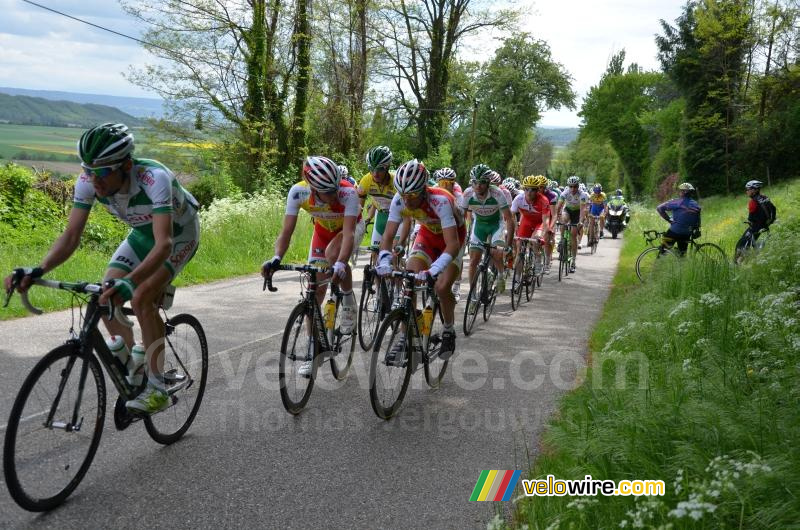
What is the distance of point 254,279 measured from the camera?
13180 mm

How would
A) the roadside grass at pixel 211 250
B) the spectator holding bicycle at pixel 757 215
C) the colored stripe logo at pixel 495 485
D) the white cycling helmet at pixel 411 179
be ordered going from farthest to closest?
the spectator holding bicycle at pixel 757 215, the roadside grass at pixel 211 250, the white cycling helmet at pixel 411 179, the colored stripe logo at pixel 495 485

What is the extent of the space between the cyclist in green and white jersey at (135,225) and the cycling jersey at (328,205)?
174cm

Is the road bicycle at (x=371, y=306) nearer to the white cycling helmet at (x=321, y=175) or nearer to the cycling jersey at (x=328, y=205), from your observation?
the cycling jersey at (x=328, y=205)

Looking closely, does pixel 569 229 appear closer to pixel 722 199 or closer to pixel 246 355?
pixel 246 355

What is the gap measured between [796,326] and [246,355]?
520 centimetres

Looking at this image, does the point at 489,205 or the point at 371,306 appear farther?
the point at 489,205

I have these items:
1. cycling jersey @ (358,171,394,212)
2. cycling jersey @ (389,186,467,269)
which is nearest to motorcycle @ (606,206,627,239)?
cycling jersey @ (358,171,394,212)

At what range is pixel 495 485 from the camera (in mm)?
4398

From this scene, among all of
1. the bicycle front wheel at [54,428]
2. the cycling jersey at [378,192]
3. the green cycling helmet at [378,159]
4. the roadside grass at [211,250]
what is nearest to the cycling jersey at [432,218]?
the green cycling helmet at [378,159]

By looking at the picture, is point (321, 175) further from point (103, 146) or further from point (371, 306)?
point (371, 306)

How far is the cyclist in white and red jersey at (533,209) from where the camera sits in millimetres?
12156

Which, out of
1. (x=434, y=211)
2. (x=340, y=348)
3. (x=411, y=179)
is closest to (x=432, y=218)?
(x=434, y=211)

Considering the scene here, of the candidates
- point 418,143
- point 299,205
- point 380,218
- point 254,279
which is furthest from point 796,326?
point 418,143

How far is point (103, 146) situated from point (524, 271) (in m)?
9.02
